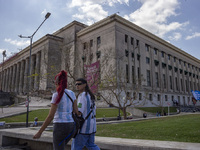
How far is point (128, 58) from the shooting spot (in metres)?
39.4

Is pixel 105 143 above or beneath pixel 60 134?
beneath

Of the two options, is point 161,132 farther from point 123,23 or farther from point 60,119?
point 123,23

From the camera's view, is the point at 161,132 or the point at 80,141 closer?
the point at 80,141

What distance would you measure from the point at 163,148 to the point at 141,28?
138 feet

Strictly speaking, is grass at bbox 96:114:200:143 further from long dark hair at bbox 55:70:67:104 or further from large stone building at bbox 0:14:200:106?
large stone building at bbox 0:14:200:106

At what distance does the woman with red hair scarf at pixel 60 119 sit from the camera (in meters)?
3.05

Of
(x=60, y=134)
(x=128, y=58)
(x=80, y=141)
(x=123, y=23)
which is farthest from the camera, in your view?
(x=128, y=58)

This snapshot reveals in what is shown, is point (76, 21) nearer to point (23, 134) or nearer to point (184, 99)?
point (184, 99)

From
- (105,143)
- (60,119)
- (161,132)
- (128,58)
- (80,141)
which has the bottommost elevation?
(161,132)

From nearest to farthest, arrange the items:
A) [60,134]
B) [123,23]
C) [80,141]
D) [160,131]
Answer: [60,134], [80,141], [160,131], [123,23]

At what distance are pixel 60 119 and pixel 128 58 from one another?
37232 mm

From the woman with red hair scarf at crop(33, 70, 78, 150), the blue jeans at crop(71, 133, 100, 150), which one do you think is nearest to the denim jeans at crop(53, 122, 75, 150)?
the woman with red hair scarf at crop(33, 70, 78, 150)

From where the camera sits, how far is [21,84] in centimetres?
6206

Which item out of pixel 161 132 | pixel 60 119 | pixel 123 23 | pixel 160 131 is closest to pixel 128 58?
pixel 123 23
